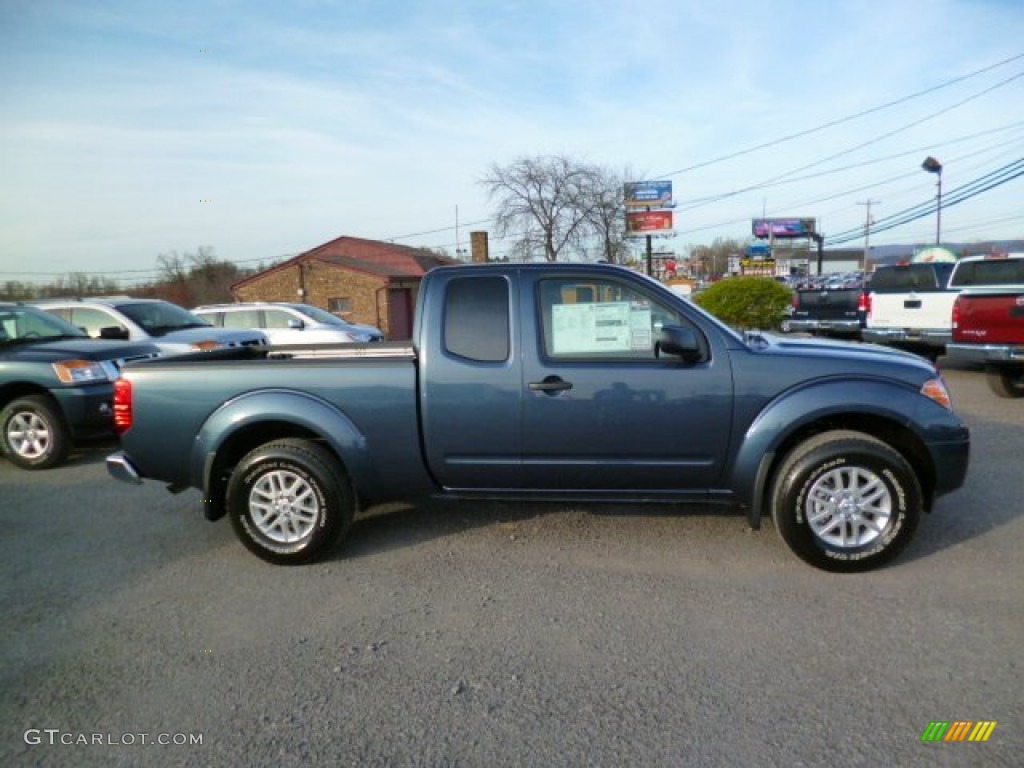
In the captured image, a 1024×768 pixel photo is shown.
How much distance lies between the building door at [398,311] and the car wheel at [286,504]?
92.0ft

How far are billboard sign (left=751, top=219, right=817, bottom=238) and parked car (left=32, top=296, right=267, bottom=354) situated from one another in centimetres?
8867

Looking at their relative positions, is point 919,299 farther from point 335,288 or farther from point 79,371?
point 335,288

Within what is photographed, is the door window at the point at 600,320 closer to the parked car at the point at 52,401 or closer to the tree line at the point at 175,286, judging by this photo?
the parked car at the point at 52,401

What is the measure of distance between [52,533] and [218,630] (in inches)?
92.2

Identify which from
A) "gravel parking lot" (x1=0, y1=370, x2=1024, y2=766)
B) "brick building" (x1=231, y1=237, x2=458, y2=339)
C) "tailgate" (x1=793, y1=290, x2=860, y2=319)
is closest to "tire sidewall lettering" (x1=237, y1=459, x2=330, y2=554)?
"gravel parking lot" (x1=0, y1=370, x2=1024, y2=766)

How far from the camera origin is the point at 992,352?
7559mm

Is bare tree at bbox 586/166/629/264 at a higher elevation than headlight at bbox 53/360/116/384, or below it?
higher

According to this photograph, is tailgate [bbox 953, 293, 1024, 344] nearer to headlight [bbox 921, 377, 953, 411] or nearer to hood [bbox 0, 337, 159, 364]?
headlight [bbox 921, 377, 953, 411]

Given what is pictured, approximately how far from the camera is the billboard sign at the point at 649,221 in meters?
27.4

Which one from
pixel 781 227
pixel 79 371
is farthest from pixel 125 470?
pixel 781 227

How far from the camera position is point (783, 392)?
3.49 meters

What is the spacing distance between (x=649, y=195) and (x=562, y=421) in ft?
87.1

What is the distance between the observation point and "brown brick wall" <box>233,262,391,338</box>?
31.8 metres

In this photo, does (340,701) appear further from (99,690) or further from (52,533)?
Result: (52,533)
